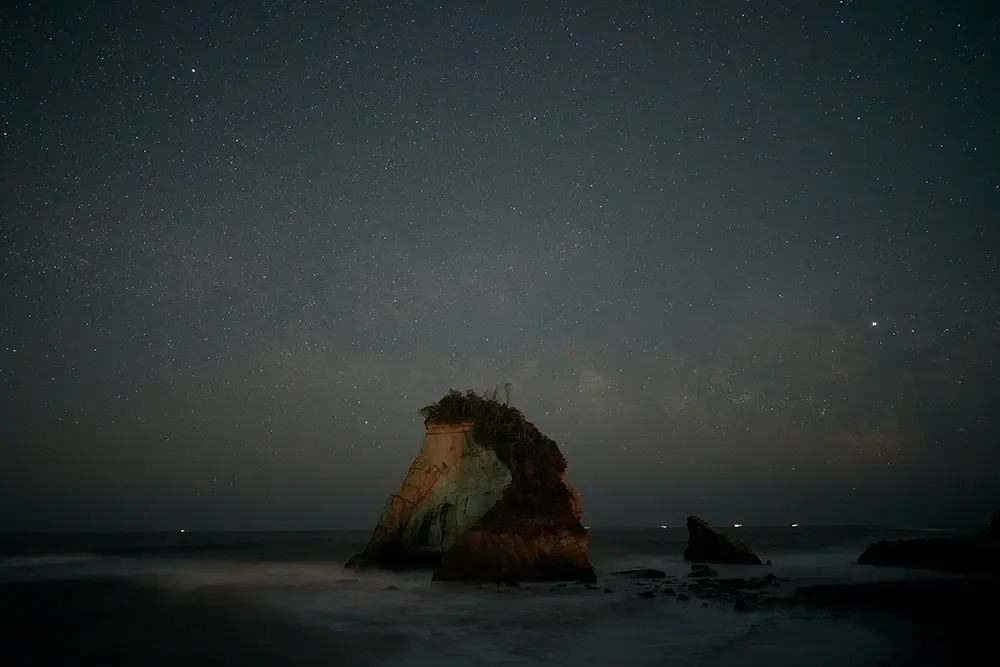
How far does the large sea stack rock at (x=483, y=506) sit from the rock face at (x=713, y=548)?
46.8 feet

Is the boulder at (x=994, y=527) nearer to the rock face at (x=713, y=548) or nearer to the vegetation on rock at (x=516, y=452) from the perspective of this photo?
the rock face at (x=713, y=548)

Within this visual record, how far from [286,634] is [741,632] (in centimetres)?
1250

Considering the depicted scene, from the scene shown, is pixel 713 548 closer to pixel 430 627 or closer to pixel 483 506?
pixel 483 506

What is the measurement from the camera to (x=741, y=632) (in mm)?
18312

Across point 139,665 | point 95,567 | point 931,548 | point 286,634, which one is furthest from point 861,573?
point 95,567

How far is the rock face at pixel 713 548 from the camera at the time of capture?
41125 millimetres

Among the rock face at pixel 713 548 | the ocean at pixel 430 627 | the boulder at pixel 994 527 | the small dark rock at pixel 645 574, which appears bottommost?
the ocean at pixel 430 627

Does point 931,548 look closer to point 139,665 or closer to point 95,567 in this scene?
point 139,665

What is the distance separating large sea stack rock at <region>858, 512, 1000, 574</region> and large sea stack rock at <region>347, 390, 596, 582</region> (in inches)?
729

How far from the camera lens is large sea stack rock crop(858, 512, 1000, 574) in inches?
1308

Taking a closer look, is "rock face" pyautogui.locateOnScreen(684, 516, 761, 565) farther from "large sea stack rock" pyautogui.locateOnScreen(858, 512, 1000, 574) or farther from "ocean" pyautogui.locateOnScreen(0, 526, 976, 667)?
"ocean" pyautogui.locateOnScreen(0, 526, 976, 667)

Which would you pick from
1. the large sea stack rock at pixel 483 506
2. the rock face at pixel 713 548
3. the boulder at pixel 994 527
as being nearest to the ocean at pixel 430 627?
the large sea stack rock at pixel 483 506

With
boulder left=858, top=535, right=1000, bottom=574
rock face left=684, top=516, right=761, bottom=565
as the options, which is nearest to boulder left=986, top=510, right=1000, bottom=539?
boulder left=858, top=535, right=1000, bottom=574

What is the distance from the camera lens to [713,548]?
4272cm
